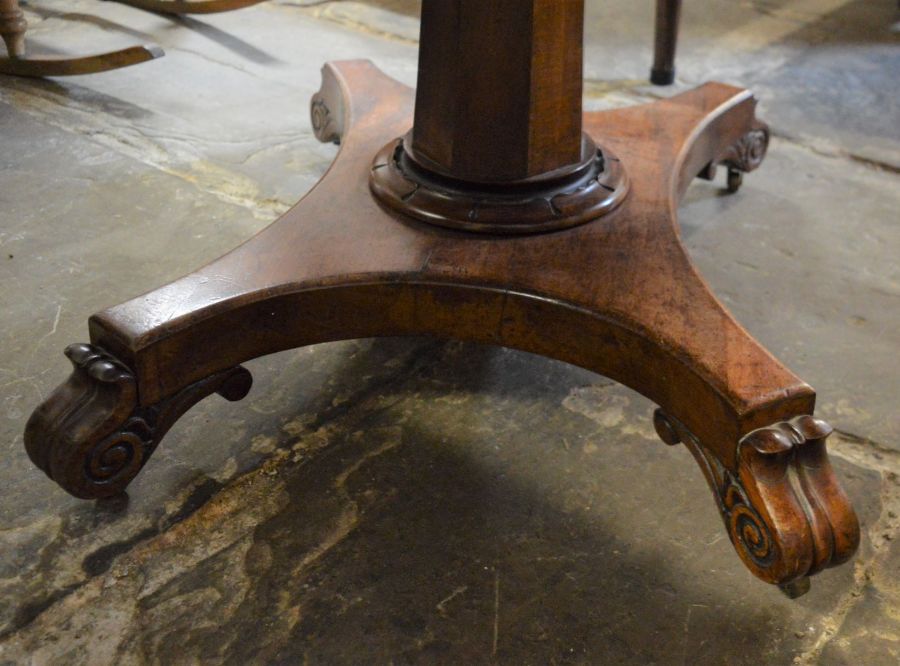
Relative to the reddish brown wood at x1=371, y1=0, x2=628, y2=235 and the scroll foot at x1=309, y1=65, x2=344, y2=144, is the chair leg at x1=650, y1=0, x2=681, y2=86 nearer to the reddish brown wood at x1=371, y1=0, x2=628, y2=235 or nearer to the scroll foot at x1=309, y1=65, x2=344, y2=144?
the scroll foot at x1=309, y1=65, x2=344, y2=144

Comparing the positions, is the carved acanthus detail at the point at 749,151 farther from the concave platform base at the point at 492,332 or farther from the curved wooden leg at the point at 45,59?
the curved wooden leg at the point at 45,59

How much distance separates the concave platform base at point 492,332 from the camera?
0.97 meters

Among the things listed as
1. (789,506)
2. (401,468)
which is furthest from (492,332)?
(789,506)

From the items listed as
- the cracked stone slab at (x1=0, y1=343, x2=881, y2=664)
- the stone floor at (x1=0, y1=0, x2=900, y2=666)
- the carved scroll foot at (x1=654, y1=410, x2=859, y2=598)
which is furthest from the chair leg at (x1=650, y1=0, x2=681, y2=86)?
the carved scroll foot at (x1=654, y1=410, x2=859, y2=598)

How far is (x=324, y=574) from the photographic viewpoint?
1057 mm

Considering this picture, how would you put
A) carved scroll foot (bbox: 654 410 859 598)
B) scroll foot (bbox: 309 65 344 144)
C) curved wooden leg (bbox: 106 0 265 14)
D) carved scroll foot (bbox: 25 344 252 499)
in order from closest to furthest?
1. carved scroll foot (bbox: 654 410 859 598)
2. carved scroll foot (bbox: 25 344 252 499)
3. scroll foot (bbox: 309 65 344 144)
4. curved wooden leg (bbox: 106 0 265 14)

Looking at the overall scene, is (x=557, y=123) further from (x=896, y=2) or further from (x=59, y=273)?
(x=896, y=2)

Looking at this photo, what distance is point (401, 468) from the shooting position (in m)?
1.20

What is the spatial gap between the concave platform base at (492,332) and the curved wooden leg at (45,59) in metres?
0.93

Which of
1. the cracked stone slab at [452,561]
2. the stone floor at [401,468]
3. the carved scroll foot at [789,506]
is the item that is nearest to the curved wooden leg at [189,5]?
the stone floor at [401,468]

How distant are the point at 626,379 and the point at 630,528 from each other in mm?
153

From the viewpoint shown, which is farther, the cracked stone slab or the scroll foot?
the scroll foot

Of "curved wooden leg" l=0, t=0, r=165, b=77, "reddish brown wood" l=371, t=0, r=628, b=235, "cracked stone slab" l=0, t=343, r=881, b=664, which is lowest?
"cracked stone slab" l=0, t=343, r=881, b=664

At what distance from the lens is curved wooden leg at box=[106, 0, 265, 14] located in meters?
2.46
